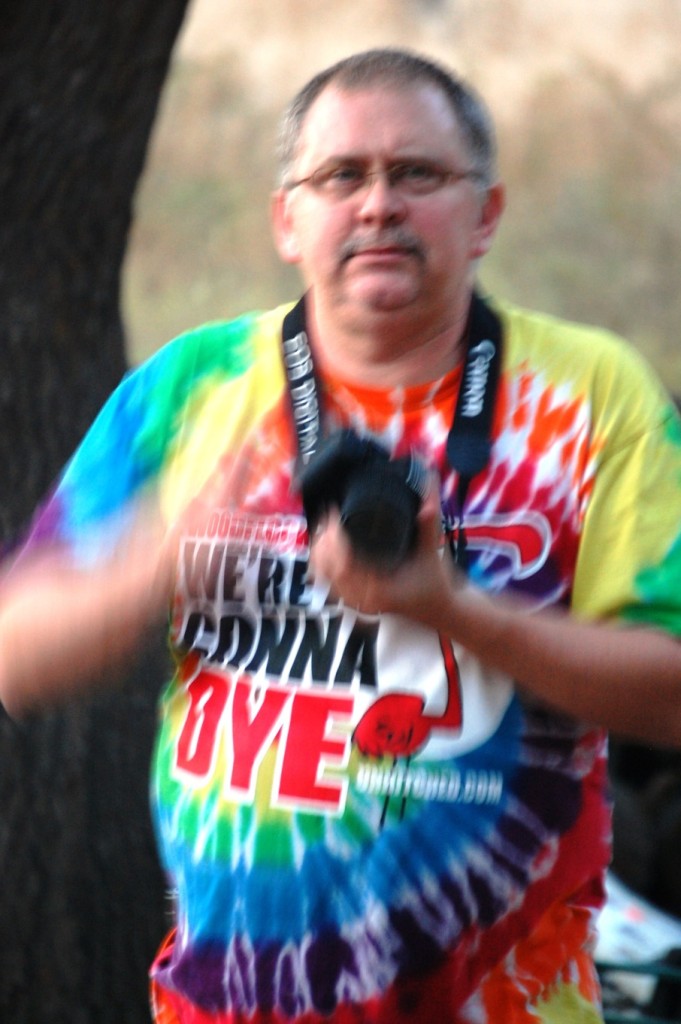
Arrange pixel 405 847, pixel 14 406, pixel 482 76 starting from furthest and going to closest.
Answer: pixel 482 76
pixel 14 406
pixel 405 847

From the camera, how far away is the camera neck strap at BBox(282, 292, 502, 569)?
5.49ft

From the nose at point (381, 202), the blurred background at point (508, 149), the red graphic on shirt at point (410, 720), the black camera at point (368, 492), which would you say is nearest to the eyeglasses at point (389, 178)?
the nose at point (381, 202)

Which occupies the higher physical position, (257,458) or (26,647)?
(257,458)

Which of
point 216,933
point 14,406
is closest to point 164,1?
point 14,406

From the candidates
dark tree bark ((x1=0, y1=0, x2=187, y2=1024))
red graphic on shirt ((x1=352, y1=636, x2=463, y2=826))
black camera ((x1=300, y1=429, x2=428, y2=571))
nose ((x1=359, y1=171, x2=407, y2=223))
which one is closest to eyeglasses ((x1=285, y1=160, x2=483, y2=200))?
nose ((x1=359, y1=171, x2=407, y2=223))

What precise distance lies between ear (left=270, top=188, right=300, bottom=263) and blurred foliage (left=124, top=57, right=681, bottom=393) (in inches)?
537

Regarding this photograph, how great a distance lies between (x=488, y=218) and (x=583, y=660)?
23.8 inches

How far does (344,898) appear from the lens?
5.41 ft

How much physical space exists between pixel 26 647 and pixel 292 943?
1.55 ft

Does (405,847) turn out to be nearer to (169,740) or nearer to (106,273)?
(169,740)

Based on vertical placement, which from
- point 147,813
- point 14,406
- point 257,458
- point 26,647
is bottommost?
point 147,813

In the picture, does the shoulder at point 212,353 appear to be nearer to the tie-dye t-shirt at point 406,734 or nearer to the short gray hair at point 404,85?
the tie-dye t-shirt at point 406,734

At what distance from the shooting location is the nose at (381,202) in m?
1.69

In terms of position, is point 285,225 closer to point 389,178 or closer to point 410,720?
point 389,178
